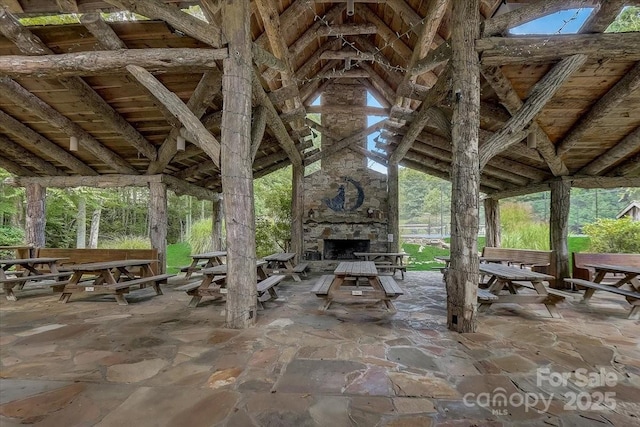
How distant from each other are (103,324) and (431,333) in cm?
365

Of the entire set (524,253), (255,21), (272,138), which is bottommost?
(524,253)

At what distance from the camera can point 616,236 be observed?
832cm

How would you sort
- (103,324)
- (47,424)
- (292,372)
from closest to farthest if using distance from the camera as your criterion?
(47,424) < (292,372) < (103,324)

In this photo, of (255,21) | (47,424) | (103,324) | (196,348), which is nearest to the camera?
(47,424)

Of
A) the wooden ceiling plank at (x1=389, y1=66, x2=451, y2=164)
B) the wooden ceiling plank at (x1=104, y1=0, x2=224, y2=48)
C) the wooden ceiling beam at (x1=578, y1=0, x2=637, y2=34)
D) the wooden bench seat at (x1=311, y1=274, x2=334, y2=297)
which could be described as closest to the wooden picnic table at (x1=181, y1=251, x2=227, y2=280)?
the wooden bench seat at (x1=311, y1=274, x2=334, y2=297)

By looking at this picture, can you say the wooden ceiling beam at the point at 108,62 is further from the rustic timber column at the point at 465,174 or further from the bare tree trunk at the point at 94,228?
the bare tree trunk at the point at 94,228

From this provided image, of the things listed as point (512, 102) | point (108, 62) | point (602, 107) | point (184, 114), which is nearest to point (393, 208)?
point (512, 102)

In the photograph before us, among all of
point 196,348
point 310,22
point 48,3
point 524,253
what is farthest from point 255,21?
point 524,253

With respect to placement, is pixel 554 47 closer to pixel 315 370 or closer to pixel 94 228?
pixel 315 370

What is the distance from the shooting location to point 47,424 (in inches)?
64.5

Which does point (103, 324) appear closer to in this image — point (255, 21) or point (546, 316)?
point (255, 21)

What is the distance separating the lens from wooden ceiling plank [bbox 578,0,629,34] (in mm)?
3248

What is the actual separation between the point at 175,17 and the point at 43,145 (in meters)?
5.06

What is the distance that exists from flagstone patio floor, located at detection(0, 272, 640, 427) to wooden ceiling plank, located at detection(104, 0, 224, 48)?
130 inches
